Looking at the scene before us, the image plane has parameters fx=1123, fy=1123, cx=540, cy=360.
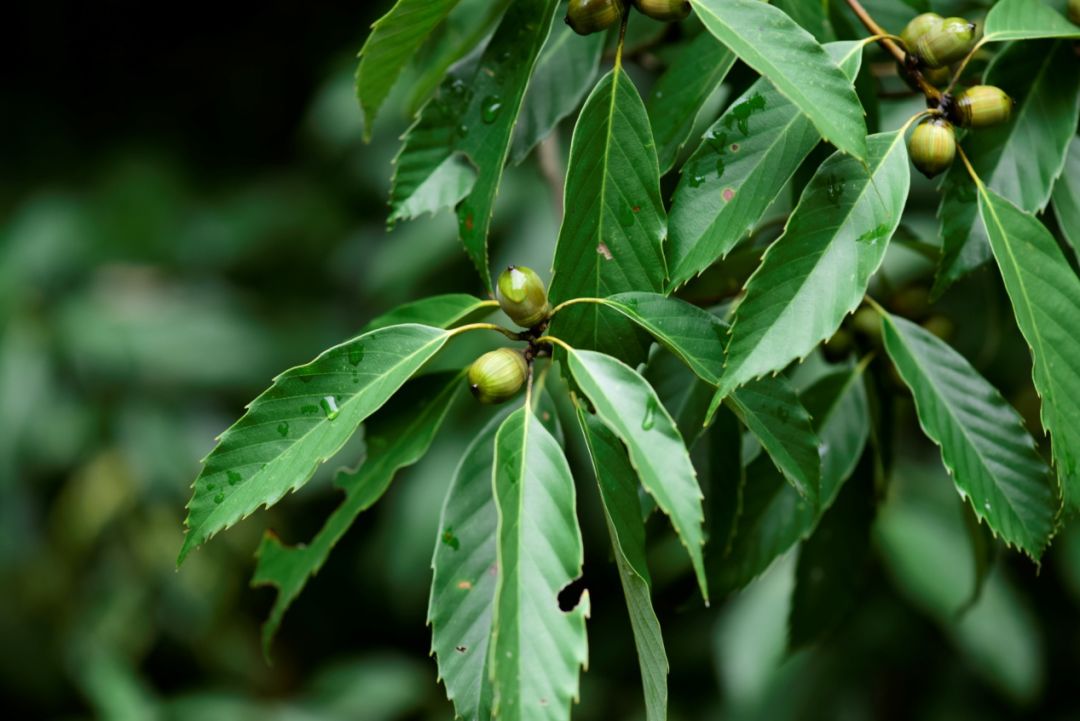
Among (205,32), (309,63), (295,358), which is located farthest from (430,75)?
(205,32)

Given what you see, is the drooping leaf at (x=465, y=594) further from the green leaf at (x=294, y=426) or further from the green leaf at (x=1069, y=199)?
the green leaf at (x=1069, y=199)

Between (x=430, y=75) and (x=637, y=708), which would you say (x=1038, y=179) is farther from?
(x=637, y=708)

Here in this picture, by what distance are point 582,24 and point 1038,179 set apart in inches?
13.3

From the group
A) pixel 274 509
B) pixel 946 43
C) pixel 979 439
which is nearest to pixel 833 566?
pixel 979 439

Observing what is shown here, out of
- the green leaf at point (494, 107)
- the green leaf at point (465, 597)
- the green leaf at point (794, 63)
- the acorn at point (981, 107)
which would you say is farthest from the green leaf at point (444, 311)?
the acorn at point (981, 107)

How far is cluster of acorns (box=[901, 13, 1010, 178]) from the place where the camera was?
2.38ft

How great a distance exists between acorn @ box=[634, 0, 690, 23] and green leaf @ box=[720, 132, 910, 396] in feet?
0.47

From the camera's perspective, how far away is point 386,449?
0.83m

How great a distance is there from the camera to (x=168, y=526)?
2.32 m

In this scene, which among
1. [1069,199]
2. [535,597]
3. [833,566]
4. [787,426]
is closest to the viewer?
[535,597]

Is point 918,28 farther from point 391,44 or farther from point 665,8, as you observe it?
point 391,44

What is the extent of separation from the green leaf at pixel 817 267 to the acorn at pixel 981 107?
0.29 feet

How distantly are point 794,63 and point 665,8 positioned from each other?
0.12 m

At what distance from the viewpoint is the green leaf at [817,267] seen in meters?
0.65
